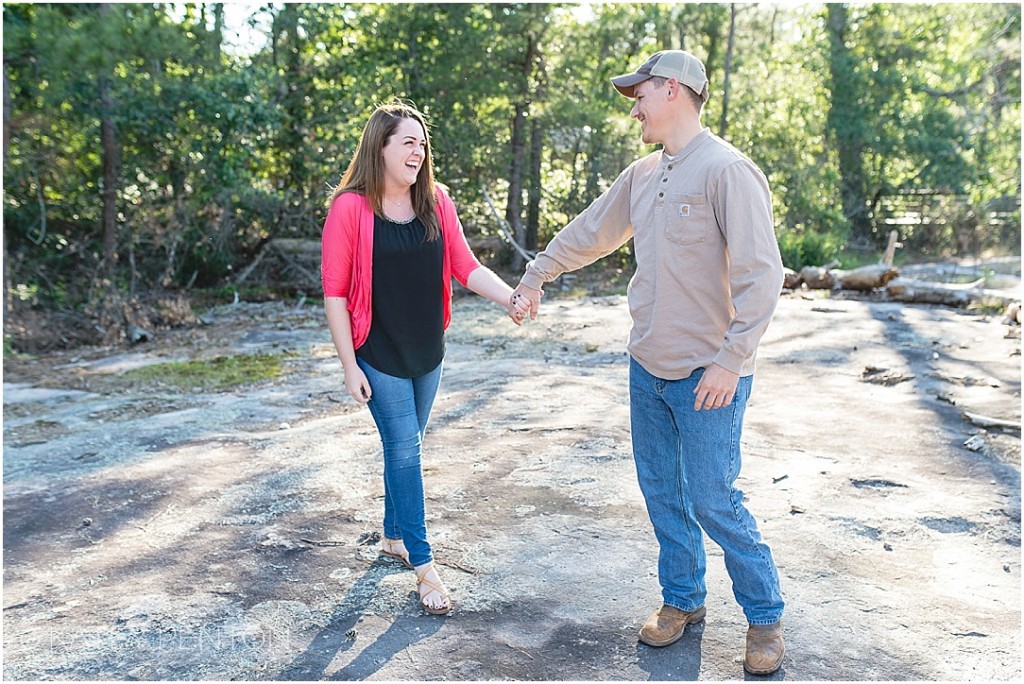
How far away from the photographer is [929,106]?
19.7m

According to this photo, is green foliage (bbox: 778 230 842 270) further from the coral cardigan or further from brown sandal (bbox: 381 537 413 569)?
the coral cardigan

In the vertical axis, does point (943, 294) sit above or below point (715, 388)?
below

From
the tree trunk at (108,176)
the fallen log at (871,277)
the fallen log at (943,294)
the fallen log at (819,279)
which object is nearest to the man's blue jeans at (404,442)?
the tree trunk at (108,176)

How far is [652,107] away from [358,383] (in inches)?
51.2

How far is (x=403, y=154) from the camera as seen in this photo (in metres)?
3.00

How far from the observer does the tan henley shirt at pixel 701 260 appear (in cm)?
241

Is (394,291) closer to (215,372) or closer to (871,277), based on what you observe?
(215,372)

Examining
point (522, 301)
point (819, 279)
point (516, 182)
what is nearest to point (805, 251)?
point (819, 279)

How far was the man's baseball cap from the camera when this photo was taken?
2.55 m

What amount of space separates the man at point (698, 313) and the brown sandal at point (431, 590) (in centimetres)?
71

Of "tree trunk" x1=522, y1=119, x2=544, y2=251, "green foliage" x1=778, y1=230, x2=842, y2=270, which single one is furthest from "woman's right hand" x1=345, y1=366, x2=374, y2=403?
"green foliage" x1=778, y1=230, x2=842, y2=270

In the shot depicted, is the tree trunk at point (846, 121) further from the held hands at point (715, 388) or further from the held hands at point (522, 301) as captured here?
the held hands at point (715, 388)

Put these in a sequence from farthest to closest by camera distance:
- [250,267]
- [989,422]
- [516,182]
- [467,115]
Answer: [516,182] < [467,115] < [250,267] < [989,422]

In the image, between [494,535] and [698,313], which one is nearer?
[698,313]
